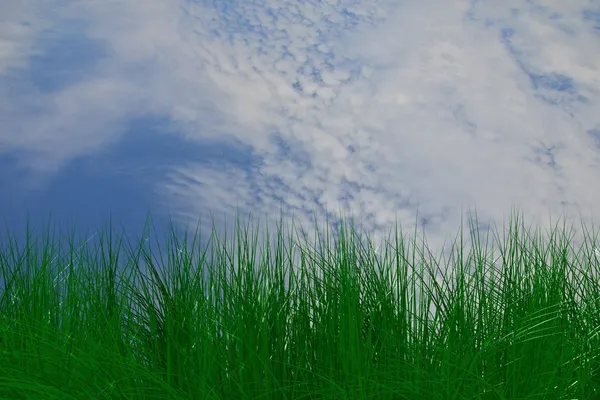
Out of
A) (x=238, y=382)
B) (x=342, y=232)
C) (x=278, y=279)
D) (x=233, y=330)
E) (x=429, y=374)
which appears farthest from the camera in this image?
(x=342, y=232)

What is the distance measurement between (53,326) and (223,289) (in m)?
1.13

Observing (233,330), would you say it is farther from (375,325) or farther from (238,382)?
(375,325)

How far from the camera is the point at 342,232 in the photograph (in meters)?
4.82

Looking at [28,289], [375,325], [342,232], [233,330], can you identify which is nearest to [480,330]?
[375,325]

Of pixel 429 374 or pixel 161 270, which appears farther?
pixel 161 270

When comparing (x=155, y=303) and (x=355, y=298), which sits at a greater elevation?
(x=355, y=298)

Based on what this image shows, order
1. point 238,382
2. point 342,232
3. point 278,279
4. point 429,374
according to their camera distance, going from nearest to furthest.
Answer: point 429,374 < point 238,382 < point 278,279 < point 342,232

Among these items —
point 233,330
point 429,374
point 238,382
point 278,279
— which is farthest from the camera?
point 278,279

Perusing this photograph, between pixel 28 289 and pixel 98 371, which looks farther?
pixel 28 289

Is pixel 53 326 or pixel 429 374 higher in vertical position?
pixel 429 374

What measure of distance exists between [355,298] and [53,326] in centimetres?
195

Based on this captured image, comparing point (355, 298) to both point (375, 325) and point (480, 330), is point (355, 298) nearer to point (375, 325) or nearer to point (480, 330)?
point (375, 325)

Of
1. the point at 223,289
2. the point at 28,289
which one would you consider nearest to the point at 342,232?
the point at 223,289

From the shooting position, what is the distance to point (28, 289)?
500 centimetres
